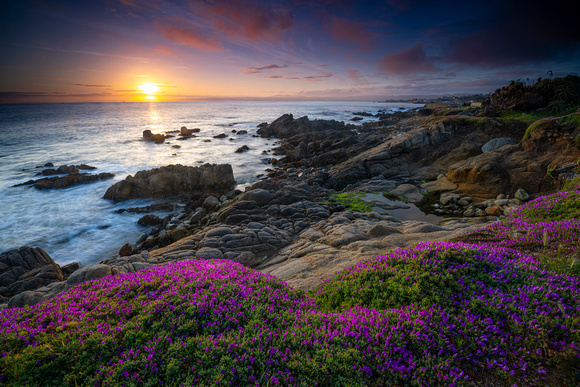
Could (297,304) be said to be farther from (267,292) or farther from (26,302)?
(26,302)

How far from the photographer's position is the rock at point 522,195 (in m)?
16.3

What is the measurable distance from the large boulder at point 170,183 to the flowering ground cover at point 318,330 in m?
24.8

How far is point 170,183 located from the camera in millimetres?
29562

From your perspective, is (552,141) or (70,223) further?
(70,223)

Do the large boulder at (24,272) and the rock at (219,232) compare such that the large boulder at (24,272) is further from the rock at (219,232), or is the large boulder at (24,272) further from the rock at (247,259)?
the rock at (247,259)

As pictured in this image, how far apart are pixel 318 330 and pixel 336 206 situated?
14648mm

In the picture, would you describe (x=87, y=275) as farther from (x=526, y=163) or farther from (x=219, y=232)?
(x=526, y=163)

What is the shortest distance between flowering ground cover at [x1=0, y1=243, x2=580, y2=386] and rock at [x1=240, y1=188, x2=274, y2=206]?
42.5 ft

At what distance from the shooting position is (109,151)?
56.4m

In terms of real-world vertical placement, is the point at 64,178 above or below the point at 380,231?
below

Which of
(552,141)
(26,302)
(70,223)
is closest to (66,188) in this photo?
(70,223)

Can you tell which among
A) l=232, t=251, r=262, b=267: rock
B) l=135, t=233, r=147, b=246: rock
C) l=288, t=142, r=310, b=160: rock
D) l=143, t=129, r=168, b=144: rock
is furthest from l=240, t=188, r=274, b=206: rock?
l=143, t=129, r=168, b=144: rock

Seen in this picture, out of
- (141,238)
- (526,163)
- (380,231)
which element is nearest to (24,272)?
(141,238)

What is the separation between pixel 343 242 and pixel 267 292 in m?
6.59
